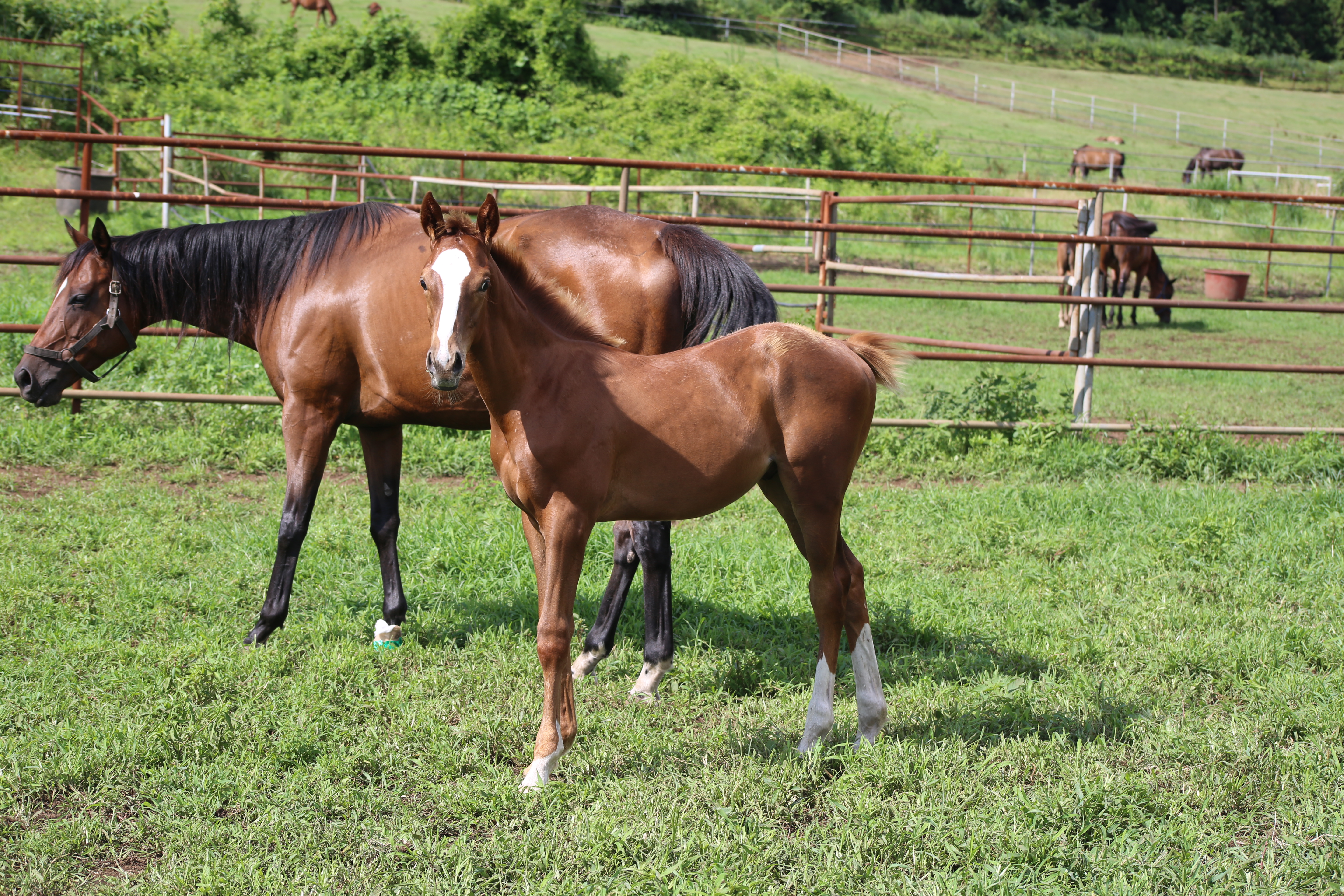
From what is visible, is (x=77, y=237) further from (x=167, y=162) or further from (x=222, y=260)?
(x=167, y=162)

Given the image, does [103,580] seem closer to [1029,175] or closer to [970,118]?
[1029,175]

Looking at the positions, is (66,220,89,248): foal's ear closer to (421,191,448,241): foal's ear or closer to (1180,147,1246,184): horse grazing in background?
(421,191,448,241): foal's ear

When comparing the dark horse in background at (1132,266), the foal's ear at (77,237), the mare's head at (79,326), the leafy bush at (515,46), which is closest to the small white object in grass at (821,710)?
the mare's head at (79,326)

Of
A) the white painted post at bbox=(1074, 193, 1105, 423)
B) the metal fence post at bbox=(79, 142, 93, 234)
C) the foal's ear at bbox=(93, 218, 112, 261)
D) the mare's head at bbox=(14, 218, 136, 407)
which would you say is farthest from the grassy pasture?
the metal fence post at bbox=(79, 142, 93, 234)

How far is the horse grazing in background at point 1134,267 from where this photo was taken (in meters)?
13.8

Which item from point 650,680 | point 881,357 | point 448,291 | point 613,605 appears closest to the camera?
point 448,291

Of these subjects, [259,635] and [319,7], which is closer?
[259,635]

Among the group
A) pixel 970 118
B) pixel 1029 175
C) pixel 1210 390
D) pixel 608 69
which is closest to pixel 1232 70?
pixel 970 118

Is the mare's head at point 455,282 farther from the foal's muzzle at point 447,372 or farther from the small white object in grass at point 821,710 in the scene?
the small white object in grass at point 821,710

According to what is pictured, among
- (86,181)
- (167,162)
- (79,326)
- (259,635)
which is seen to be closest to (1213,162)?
(167,162)

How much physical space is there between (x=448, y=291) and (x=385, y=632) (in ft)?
6.50

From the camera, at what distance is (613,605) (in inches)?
169

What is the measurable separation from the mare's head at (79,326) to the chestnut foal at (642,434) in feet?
7.75

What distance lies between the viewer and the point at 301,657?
13.2 feet
